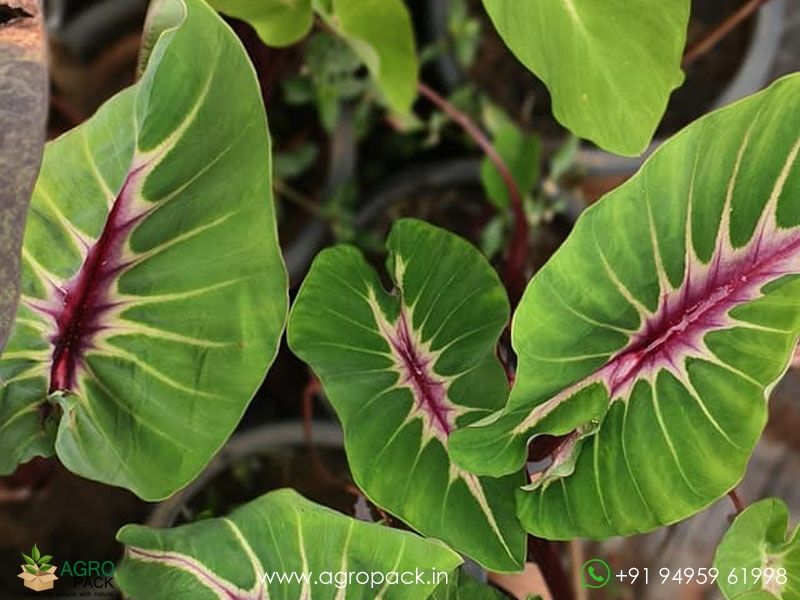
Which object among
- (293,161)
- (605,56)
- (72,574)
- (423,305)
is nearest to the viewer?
(605,56)

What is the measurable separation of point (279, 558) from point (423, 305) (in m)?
0.20

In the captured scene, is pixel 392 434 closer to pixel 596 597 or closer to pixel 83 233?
pixel 83 233

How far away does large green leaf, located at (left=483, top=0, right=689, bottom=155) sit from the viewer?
0.56 m

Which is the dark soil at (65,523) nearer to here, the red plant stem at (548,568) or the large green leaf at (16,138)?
the red plant stem at (548,568)

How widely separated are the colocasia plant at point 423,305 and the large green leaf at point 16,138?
76 mm

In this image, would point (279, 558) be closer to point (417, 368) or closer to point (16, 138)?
point (417, 368)

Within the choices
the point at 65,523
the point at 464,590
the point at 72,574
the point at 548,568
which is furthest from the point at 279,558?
the point at 65,523

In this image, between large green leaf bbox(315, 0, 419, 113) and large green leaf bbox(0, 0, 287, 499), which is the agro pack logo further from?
large green leaf bbox(315, 0, 419, 113)

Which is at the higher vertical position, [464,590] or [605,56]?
[605,56]

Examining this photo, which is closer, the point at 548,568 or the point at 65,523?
the point at 548,568

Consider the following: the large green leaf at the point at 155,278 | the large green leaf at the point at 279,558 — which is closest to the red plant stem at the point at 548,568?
the large green leaf at the point at 279,558

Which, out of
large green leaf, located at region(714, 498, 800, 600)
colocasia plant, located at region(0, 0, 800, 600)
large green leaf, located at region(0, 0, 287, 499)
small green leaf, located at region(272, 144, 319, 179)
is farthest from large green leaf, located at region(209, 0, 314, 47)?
large green leaf, located at region(714, 498, 800, 600)

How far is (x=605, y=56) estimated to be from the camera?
0.56 meters

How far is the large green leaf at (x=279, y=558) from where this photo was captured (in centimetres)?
59
